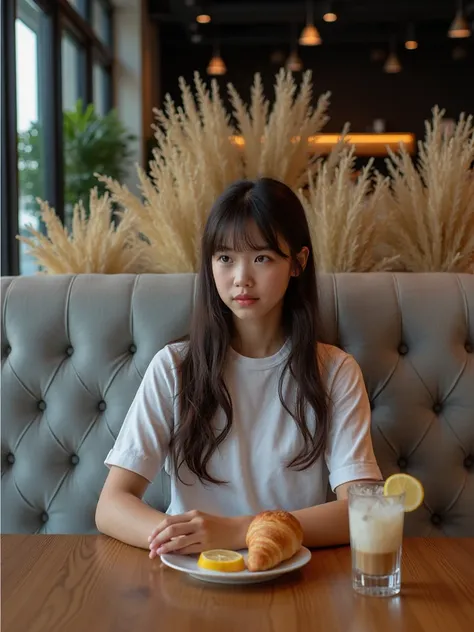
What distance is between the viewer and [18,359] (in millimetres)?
2059

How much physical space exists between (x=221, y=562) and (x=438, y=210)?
122 cm

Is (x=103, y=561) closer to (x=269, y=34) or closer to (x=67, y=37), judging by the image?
(x=67, y=37)

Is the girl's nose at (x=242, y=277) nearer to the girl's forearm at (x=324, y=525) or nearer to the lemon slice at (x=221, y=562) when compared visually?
the girl's forearm at (x=324, y=525)

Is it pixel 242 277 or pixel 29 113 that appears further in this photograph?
pixel 29 113

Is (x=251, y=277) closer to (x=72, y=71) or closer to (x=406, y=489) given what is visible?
(x=406, y=489)

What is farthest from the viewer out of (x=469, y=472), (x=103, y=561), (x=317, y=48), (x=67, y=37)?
(x=317, y=48)

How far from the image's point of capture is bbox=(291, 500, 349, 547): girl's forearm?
144cm

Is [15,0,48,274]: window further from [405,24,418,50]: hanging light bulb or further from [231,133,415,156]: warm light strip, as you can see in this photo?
[405,24,418,50]: hanging light bulb

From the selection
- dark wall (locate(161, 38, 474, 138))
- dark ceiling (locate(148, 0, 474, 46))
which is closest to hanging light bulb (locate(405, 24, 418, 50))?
dark ceiling (locate(148, 0, 474, 46))

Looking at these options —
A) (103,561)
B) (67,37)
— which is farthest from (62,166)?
(103,561)

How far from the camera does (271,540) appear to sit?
122 cm

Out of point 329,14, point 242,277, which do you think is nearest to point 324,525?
point 242,277

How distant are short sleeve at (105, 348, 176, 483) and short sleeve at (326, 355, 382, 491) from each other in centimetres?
32

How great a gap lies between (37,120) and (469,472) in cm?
423
